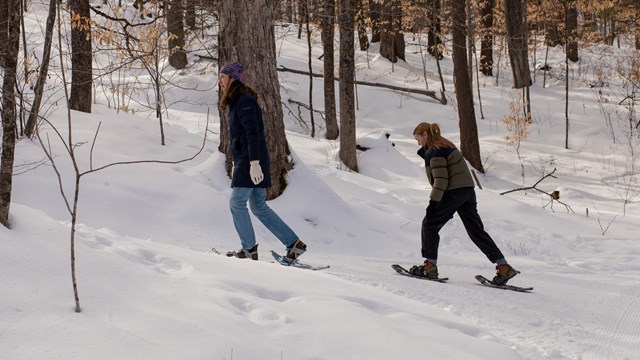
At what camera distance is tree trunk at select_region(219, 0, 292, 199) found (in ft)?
25.6

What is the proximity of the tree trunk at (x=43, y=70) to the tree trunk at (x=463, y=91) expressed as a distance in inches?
353

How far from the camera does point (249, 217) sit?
6055 millimetres

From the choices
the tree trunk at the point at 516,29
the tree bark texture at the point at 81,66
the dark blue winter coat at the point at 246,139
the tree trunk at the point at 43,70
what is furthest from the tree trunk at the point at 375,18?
the dark blue winter coat at the point at 246,139

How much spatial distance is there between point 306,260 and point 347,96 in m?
6.56

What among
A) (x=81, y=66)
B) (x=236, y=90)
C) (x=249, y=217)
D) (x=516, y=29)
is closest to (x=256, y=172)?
(x=249, y=217)

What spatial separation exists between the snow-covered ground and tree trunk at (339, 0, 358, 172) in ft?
1.32

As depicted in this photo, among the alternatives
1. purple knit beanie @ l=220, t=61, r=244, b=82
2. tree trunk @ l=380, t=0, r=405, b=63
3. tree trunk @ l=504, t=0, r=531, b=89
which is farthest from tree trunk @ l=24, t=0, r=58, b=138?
tree trunk @ l=380, t=0, r=405, b=63

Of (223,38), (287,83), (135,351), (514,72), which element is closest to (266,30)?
(223,38)

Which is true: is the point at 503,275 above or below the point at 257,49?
below

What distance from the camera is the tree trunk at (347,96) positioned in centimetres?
1247

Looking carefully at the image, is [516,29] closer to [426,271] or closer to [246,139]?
[426,271]

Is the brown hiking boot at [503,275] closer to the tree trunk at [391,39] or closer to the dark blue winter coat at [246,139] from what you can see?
the dark blue winter coat at [246,139]

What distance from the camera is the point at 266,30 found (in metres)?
7.95

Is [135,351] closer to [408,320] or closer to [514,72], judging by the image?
[408,320]
